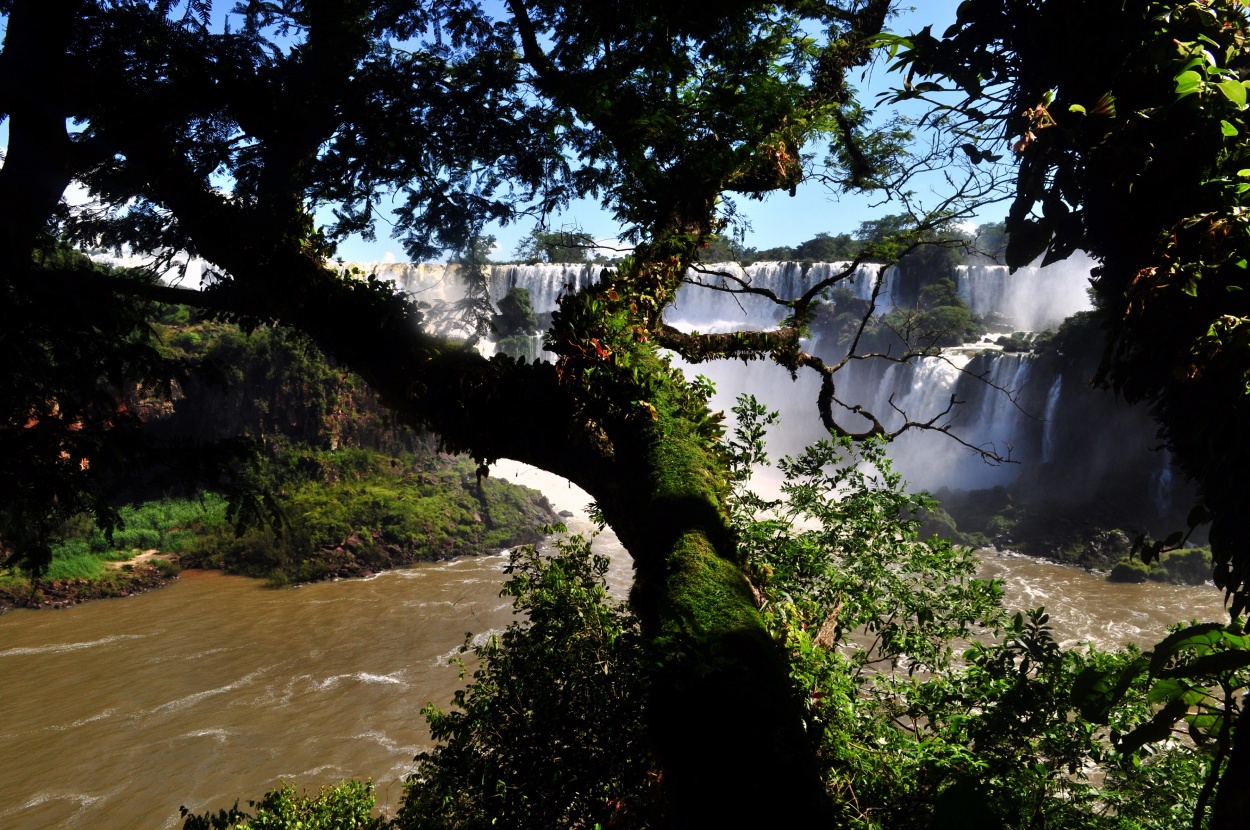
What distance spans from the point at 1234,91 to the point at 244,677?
13613mm

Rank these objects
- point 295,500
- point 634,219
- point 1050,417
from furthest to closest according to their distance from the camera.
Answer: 1. point 1050,417
2. point 295,500
3. point 634,219

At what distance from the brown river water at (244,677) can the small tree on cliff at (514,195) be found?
6177 mm

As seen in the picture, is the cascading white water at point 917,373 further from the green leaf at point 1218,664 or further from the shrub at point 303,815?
the green leaf at point 1218,664

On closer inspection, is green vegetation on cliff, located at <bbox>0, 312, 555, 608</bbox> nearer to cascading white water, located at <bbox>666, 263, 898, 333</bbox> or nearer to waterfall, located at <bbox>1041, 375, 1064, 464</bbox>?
cascading white water, located at <bbox>666, 263, 898, 333</bbox>

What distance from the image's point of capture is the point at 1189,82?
5.91 ft

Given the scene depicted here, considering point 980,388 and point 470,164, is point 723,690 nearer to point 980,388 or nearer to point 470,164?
point 470,164

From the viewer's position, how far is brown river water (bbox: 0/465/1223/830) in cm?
870

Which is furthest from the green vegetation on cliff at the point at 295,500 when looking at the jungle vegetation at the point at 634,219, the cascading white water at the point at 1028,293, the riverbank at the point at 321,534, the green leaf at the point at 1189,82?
the cascading white water at the point at 1028,293

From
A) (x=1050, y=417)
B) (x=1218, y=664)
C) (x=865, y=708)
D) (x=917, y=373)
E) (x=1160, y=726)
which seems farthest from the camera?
(x=917, y=373)

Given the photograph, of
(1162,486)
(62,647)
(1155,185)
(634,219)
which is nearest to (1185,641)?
(1155,185)

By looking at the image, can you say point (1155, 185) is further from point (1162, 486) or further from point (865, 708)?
point (1162, 486)

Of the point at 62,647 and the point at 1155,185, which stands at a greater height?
the point at 1155,185

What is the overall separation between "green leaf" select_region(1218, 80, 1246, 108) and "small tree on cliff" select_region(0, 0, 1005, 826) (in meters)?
1.87

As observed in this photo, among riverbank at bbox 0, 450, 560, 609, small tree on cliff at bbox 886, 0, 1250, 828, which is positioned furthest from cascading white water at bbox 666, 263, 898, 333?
small tree on cliff at bbox 886, 0, 1250, 828
